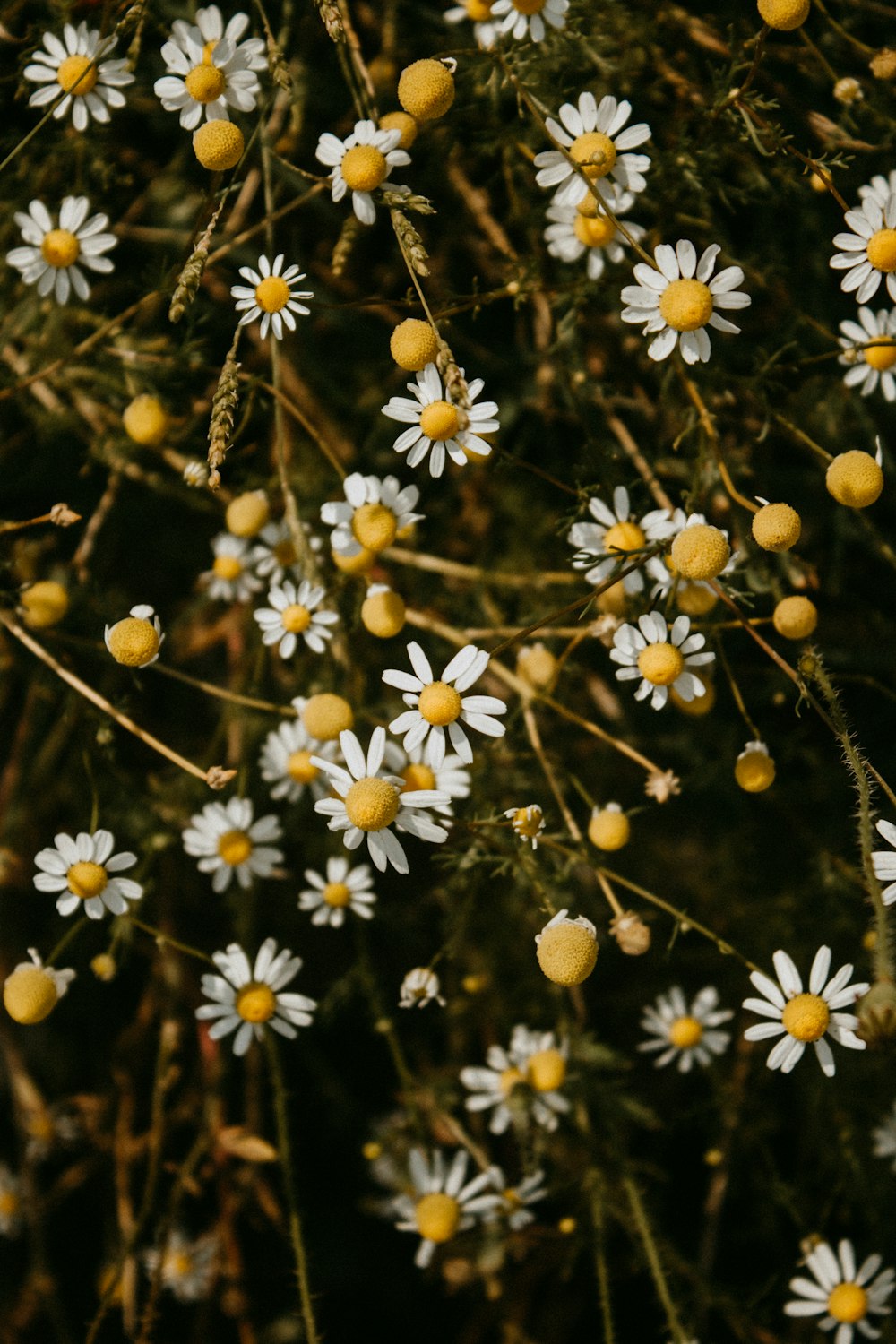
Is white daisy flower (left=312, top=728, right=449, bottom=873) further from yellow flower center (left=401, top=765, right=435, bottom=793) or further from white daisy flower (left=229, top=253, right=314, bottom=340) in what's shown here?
white daisy flower (left=229, top=253, right=314, bottom=340)

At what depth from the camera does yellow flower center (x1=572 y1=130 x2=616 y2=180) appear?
0.94 m

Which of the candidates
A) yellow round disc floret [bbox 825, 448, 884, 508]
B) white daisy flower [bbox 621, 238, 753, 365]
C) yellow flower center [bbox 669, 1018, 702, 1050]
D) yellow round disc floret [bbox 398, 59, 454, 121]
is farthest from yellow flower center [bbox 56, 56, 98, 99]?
yellow flower center [bbox 669, 1018, 702, 1050]

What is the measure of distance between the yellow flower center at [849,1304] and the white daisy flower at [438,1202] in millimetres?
377

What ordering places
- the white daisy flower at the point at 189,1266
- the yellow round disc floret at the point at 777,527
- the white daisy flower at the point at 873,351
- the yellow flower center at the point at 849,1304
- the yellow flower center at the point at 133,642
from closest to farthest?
the yellow round disc floret at the point at 777,527 < the yellow flower center at the point at 133,642 < the white daisy flower at the point at 873,351 < the yellow flower center at the point at 849,1304 < the white daisy flower at the point at 189,1266

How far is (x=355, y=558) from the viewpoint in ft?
3.46

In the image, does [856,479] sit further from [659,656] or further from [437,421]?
[437,421]

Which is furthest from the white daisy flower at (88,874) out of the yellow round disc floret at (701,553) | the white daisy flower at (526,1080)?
the yellow round disc floret at (701,553)

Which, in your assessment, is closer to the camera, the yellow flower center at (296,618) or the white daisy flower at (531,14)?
the white daisy flower at (531,14)

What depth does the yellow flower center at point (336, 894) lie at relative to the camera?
1136 millimetres

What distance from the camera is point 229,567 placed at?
1.18 m

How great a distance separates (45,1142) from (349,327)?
113 cm

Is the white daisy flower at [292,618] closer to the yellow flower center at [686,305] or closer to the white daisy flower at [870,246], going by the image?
the yellow flower center at [686,305]

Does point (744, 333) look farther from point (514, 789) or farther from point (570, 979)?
point (570, 979)

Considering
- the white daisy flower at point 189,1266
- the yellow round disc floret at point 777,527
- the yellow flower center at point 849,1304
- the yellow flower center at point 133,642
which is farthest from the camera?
the white daisy flower at point 189,1266
